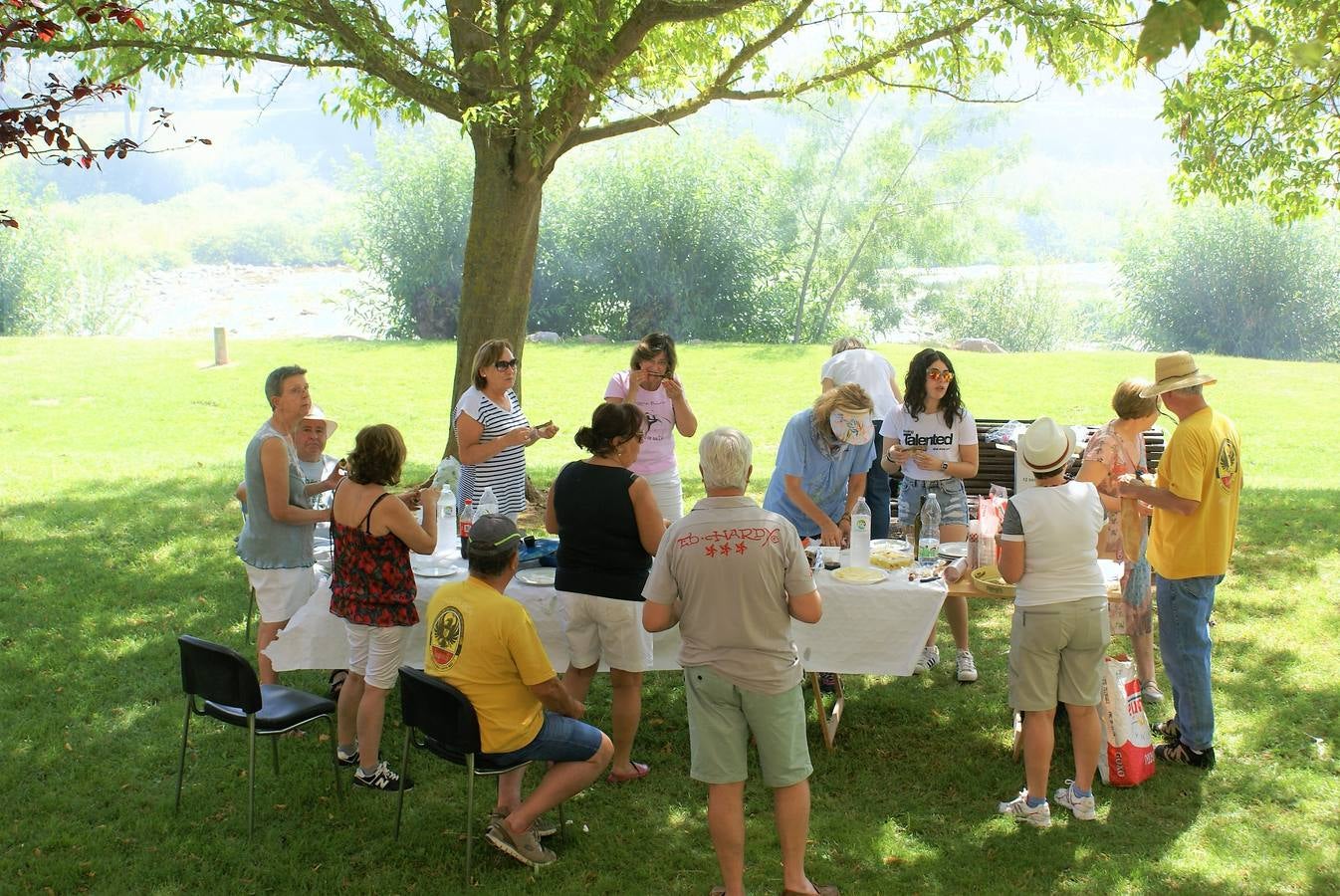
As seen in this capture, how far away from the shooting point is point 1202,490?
455cm

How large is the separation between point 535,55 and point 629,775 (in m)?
4.98

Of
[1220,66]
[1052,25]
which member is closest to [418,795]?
[1052,25]

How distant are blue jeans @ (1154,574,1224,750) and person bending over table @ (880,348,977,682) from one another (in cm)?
101

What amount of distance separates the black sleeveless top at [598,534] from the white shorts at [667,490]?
5.89ft

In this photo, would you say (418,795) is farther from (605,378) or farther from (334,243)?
(334,243)

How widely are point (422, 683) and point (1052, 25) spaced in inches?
272

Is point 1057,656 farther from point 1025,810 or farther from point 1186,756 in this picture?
point 1186,756

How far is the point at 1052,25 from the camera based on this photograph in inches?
325

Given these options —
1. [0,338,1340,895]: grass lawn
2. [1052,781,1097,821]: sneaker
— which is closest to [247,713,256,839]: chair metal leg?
[0,338,1340,895]: grass lawn

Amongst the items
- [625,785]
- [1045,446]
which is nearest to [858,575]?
[1045,446]

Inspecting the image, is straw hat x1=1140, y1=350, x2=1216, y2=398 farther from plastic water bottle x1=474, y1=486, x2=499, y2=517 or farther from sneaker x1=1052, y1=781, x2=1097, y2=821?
plastic water bottle x1=474, y1=486, x2=499, y2=517

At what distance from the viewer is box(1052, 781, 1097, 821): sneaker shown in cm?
436

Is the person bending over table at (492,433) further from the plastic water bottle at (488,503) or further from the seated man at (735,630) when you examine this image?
the seated man at (735,630)

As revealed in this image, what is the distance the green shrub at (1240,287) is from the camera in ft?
94.5
